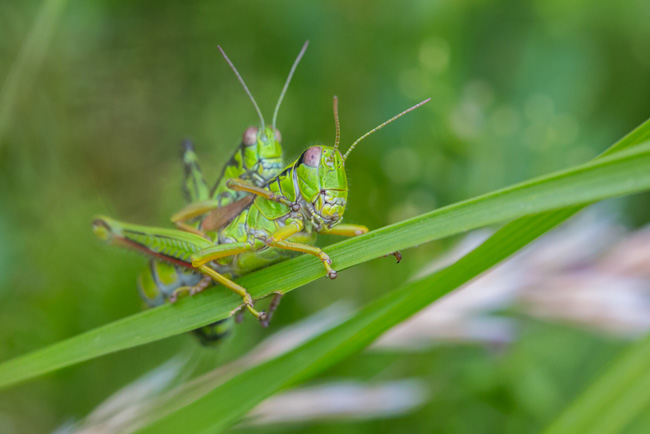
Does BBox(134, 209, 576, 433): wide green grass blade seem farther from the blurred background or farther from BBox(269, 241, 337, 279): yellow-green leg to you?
the blurred background

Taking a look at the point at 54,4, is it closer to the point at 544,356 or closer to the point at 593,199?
the point at 593,199

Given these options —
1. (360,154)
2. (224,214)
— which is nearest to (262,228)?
(224,214)

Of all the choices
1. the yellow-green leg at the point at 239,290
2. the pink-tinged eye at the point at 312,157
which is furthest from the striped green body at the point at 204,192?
the pink-tinged eye at the point at 312,157

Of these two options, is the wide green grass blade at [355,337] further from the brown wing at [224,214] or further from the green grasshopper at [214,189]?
the brown wing at [224,214]

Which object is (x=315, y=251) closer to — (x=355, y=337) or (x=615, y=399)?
(x=355, y=337)

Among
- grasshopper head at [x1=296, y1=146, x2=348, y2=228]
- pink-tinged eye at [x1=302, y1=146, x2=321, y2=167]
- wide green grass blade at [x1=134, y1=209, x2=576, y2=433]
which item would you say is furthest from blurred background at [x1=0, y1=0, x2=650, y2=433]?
pink-tinged eye at [x1=302, y1=146, x2=321, y2=167]
